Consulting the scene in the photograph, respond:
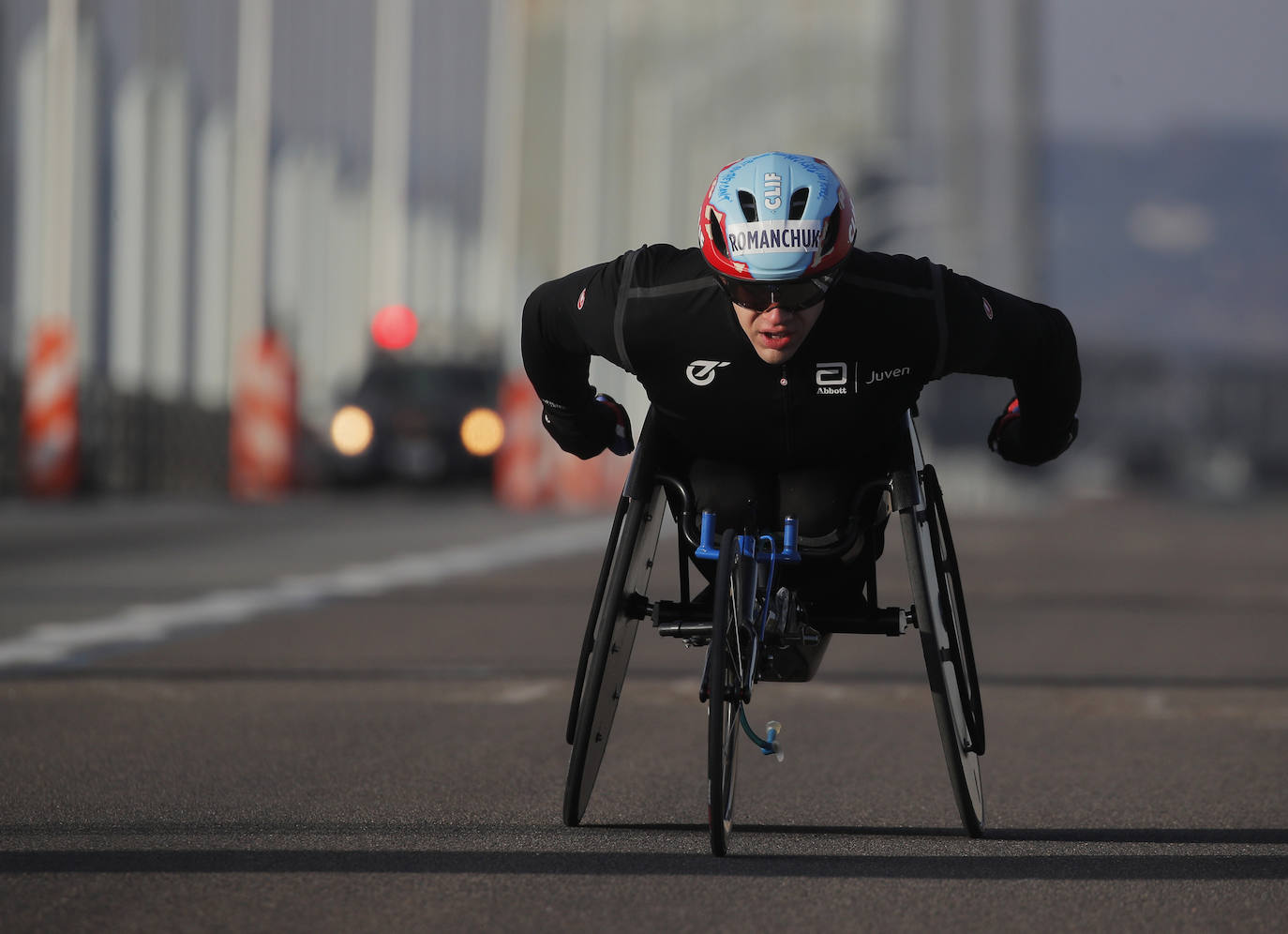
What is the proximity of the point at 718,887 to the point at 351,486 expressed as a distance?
76.2 ft

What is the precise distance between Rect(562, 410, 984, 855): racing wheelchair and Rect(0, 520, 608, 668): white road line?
15.3 ft

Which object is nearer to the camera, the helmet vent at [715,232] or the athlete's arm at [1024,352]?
the helmet vent at [715,232]

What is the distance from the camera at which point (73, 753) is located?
7586 millimetres

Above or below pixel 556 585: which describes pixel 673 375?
above

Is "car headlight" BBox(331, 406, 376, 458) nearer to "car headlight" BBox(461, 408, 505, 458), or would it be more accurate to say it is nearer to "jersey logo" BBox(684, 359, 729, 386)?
"car headlight" BBox(461, 408, 505, 458)

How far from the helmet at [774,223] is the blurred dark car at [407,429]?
876 inches

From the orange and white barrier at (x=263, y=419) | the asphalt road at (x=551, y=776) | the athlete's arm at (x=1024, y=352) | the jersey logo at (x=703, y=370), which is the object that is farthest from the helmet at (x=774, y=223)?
the orange and white barrier at (x=263, y=419)

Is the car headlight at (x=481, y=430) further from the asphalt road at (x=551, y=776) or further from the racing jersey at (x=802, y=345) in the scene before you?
the racing jersey at (x=802, y=345)

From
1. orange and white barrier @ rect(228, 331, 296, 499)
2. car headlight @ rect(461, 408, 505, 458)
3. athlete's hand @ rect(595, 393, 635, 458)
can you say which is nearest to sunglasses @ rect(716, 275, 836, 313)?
athlete's hand @ rect(595, 393, 635, 458)

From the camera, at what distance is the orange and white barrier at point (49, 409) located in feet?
79.4

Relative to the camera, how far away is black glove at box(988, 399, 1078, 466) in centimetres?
680

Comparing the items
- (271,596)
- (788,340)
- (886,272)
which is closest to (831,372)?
(788,340)

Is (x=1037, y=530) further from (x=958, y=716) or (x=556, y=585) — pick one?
(x=958, y=716)

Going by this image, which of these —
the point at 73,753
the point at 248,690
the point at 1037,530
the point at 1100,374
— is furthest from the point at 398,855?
the point at 1100,374
